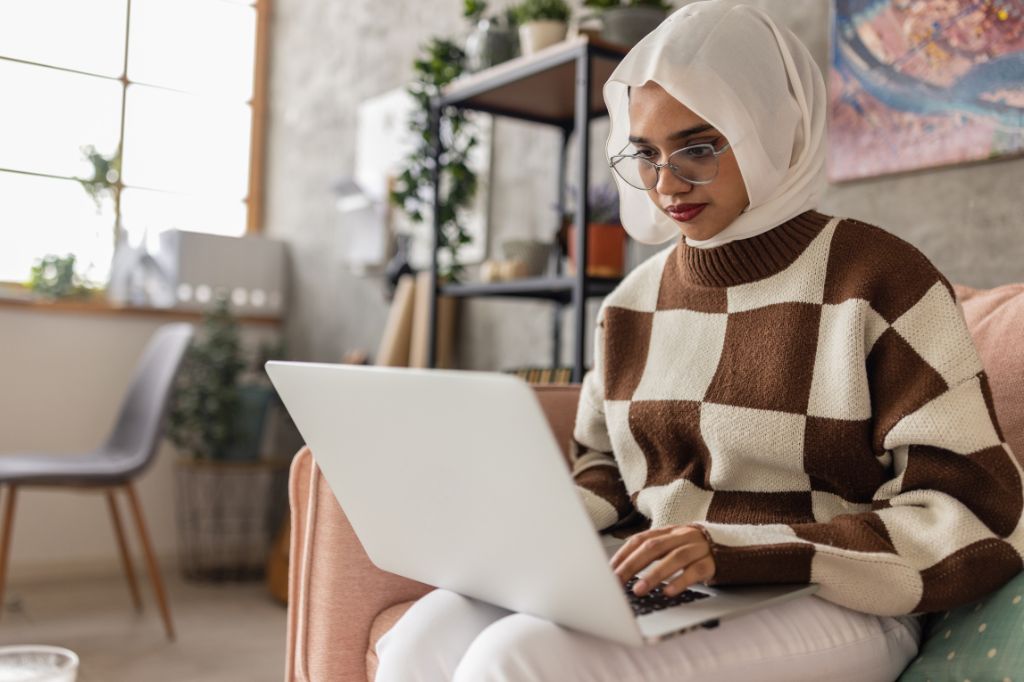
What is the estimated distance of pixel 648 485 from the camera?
1271 mm

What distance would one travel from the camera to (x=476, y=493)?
82cm

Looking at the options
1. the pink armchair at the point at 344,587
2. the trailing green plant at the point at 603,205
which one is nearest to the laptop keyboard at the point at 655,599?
the pink armchair at the point at 344,587

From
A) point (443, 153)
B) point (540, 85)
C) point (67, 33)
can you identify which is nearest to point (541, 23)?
point (540, 85)

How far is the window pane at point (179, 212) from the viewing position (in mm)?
3984

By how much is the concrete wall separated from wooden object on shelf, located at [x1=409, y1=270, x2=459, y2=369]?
43mm

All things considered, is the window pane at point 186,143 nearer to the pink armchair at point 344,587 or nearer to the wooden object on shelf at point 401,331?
the wooden object on shelf at point 401,331

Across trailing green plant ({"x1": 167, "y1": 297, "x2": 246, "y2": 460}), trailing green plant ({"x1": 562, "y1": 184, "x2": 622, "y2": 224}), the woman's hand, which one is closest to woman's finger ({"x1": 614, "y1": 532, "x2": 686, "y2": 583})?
the woman's hand

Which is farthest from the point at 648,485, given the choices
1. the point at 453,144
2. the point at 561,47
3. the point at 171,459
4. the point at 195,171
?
the point at 195,171

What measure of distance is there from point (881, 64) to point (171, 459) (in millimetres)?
2750

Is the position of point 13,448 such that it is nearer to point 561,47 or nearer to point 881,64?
point 561,47

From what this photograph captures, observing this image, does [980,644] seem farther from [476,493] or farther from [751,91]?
[751,91]

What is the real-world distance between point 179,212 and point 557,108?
2.22 metres

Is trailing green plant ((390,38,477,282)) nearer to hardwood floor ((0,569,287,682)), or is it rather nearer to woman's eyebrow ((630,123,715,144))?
hardwood floor ((0,569,287,682))

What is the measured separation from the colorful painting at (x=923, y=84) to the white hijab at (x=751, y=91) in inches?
23.1
